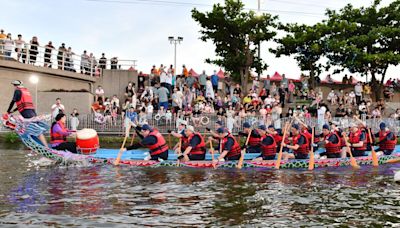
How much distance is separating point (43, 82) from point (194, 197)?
20320 millimetres

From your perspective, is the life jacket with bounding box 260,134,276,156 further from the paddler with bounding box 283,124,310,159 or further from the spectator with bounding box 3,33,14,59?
the spectator with bounding box 3,33,14,59

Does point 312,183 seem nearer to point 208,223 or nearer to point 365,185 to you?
point 365,185

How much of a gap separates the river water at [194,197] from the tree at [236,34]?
839 inches

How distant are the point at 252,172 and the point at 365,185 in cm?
349

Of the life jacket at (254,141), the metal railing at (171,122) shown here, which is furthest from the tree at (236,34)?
the life jacket at (254,141)

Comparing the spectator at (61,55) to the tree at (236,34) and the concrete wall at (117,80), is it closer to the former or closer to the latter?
the concrete wall at (117,80)

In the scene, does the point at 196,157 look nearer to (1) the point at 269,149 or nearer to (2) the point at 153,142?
(2) the point at 153,142

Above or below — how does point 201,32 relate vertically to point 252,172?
above

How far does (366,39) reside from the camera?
36.4 metres

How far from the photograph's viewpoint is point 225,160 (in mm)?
16531

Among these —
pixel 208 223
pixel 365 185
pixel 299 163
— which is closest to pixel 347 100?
pixel 299 163

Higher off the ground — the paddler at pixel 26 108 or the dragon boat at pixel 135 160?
the paddler at pixel 26 108

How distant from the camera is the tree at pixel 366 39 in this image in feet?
119

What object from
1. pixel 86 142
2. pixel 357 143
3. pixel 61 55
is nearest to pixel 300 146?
pixel 357 143
